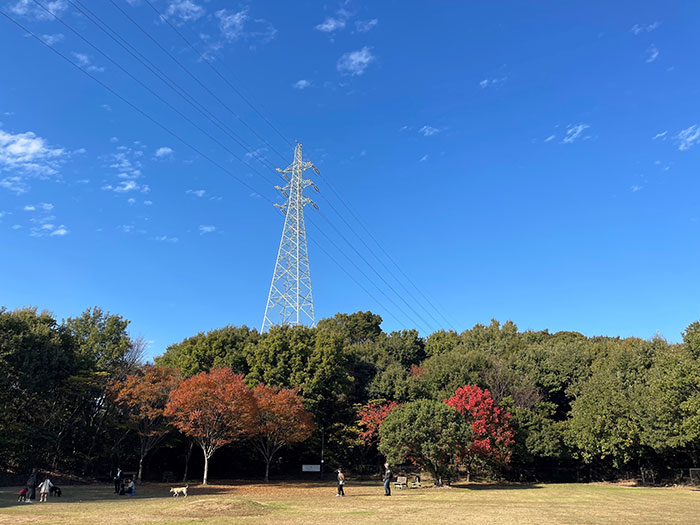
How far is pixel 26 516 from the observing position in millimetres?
16328

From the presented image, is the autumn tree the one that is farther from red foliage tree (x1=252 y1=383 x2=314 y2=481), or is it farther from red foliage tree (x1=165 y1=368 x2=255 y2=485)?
red foliage tree (x1=252 y1=383 x2=314 y2=481)

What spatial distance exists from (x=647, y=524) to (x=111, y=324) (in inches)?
1698

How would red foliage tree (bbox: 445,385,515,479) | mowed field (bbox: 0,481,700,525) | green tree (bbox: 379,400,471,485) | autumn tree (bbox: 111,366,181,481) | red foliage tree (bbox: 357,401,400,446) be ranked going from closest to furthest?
mowed field (bbox: 0,481,700,525) < green tree (bbox: 379,400,471,485) < red foliage tree (bbox: 445,385,515,479) < autumn tree (bbox: 111,366,181,481) < red foliage tree (bbox: 357,401,400,446)

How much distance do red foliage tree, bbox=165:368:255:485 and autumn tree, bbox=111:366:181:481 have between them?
5.81 ft

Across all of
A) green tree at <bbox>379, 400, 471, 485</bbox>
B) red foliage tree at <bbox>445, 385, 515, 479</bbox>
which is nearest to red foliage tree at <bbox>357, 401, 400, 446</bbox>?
red foliage tree at <bbox>445, 385, 515, 479</bbox>

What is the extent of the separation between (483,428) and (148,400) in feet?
80.0

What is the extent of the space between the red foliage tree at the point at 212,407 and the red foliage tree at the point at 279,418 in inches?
76.0

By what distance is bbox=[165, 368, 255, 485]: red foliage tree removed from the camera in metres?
32.3

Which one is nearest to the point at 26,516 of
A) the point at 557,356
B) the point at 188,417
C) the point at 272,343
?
the point at 188,417

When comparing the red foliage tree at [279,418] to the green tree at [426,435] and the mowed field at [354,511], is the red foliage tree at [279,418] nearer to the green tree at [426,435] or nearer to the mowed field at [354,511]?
the green tree at [426,435]

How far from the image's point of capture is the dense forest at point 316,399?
32.5m

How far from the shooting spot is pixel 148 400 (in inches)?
1398

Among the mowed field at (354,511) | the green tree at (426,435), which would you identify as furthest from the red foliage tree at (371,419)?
the mowed field at (354,511)

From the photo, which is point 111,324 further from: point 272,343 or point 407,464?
point 407,464
